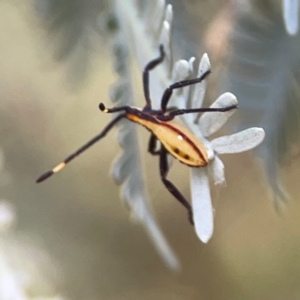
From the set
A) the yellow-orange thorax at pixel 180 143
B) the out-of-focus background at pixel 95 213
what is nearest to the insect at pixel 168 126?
the yellow-orange thorax at pixel 180 143

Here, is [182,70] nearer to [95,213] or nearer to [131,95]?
[131,95]

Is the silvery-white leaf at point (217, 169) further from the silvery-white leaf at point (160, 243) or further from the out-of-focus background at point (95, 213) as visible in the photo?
the out-of-focus background at point (95, 213)

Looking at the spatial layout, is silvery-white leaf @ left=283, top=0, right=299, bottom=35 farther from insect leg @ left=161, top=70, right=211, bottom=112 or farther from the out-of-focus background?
the out-of-focus background

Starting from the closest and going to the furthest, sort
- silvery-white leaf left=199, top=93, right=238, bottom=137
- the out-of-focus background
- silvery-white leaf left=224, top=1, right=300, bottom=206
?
silvery-white leaf left=199, top=93, right=238, bottom=137, silvery-white leaf left=224, top=1, right=300, bottom=206, the out-of-focus background

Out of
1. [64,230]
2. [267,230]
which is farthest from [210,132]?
[64,230]

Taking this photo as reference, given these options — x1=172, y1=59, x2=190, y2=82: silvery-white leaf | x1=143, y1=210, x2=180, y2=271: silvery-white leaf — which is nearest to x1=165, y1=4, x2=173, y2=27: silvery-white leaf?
x1=172, y1=59, x2=190, y2=82: silvery-white leaf

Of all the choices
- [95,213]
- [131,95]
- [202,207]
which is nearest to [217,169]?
[202,207]

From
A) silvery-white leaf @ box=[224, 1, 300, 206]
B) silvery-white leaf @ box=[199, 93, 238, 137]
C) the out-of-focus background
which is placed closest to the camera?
silvery-white leaf @ box=[199, 93, 238, 137]

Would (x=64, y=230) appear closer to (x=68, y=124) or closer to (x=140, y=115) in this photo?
(x=68, y=124)
